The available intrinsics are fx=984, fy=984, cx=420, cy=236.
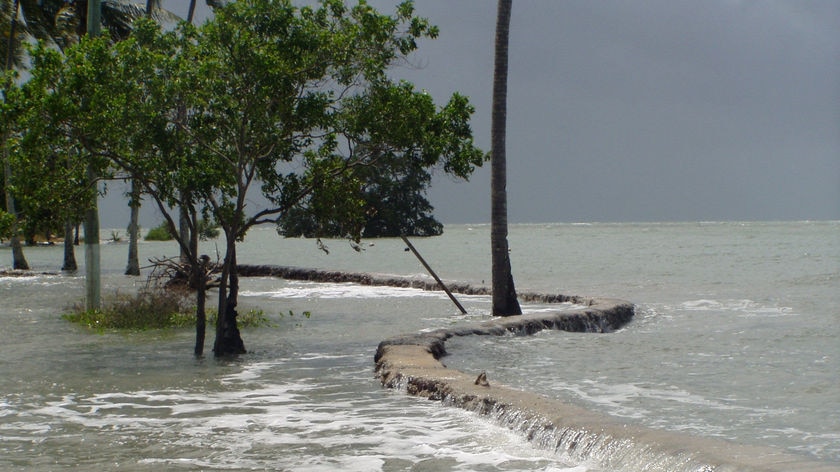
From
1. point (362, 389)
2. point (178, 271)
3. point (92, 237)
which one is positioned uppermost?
point (92, 237)

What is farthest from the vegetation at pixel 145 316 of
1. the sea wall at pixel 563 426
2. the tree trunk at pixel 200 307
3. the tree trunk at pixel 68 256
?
the tree trunk at pixel 68 256

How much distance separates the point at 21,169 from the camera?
42.1ft

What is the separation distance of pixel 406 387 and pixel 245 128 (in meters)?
4.12

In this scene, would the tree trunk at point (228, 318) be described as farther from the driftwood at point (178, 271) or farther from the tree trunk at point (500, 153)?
the tree trunk at point (500, 153)

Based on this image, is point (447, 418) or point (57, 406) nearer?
point (447, 418)

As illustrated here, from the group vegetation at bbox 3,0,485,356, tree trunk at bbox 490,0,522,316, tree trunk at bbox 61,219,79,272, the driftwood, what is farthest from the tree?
tree trunk at bbox 61,219,79,272

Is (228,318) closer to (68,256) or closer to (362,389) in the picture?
(362,389)

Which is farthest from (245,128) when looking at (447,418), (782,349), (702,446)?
(782,349)

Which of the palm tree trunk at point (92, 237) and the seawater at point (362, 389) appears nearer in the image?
the seawater at point (362, 389)

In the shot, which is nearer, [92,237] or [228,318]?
[228,318]

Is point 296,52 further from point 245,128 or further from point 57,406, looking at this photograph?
point 57,406

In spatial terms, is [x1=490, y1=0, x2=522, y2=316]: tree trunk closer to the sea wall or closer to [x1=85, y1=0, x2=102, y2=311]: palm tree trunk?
the sea wall

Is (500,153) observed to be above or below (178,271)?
above

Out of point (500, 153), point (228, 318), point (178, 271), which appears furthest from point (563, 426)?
point (178, 271)
